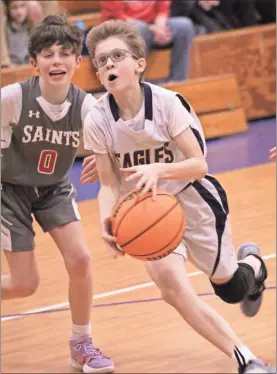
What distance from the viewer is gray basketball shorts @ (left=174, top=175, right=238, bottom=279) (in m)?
4.12

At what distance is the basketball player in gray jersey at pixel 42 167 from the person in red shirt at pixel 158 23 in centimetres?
504

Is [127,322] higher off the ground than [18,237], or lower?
lower

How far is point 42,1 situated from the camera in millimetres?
9172

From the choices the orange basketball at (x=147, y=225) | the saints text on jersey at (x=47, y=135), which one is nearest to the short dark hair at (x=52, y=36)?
the saints text on jersey at (x=47, y=135)

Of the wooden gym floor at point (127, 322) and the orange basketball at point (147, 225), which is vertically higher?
the orange basketball at point (147, 225)

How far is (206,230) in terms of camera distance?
4129 millimetres

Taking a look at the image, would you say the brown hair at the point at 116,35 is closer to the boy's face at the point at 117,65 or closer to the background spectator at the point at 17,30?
the boy's face at the point at 117,65

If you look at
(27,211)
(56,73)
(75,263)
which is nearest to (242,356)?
(75,263)

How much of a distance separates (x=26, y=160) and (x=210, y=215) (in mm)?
1020

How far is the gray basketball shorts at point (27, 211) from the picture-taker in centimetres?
453

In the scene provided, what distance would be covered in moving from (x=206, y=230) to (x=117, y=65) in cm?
88

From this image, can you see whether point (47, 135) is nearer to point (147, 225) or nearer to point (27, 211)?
point (27, 211)

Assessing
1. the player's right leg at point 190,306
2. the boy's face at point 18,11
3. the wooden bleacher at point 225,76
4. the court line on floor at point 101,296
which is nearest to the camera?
the player's right leg at point 190,306

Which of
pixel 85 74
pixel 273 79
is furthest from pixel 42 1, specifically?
pixel 273 79
